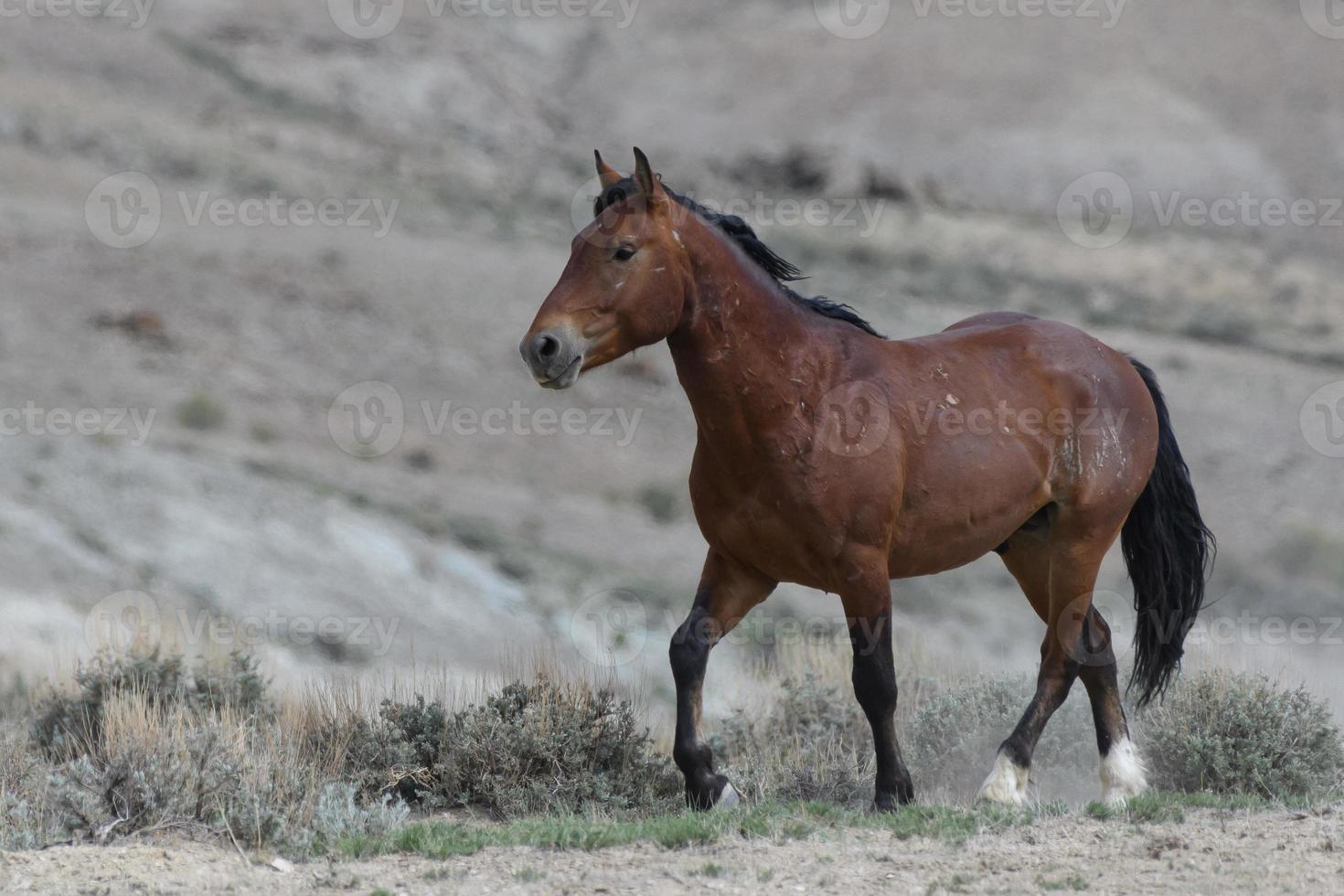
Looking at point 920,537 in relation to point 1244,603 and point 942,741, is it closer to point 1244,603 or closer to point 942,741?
point 942,741

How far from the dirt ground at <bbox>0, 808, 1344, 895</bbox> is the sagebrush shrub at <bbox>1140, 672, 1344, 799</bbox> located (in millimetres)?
1737

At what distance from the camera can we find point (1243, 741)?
780cm

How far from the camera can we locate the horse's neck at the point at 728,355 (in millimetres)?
6355

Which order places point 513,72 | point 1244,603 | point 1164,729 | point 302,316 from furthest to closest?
point 513,72 → point 302,316 → point 1244,603 → point 1164,729

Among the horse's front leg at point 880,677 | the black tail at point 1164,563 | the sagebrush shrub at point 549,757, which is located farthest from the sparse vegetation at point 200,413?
the horse's front leg at point 880,677

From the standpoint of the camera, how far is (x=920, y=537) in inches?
265

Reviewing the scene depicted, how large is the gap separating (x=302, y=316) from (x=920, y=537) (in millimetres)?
30203

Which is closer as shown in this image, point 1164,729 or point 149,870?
point 149,870

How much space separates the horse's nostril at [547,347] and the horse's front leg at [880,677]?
1.62 m

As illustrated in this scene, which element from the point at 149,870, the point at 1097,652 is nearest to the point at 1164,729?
the point at 1097,652

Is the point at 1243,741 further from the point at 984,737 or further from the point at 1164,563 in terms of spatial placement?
the point at 984,737

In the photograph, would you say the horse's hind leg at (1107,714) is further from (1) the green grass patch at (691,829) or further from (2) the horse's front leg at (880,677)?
(2) the horse's front leg at (880,677)

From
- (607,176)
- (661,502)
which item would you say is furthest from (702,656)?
(661,502)

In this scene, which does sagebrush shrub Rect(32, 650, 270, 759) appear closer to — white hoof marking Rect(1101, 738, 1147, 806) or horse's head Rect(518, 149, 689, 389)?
horse's head Rect(518, 149, 689, 389)
